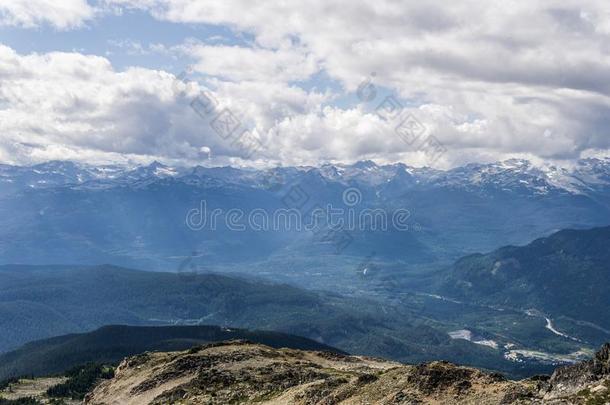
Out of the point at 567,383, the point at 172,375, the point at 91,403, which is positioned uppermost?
the point at 567,383

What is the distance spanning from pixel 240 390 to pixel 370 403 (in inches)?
1302

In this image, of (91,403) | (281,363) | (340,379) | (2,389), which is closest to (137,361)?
(91,403)

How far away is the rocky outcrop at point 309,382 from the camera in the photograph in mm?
61594

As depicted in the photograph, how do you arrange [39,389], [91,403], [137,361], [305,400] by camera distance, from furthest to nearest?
[39,389], [137,361], [91,403], [305,400]

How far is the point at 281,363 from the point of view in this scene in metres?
119

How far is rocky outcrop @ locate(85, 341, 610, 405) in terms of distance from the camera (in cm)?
6159

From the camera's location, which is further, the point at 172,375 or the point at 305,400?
the point at 172,375

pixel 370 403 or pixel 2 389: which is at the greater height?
pixel 370 403

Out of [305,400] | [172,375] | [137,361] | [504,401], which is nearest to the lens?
[504,401]

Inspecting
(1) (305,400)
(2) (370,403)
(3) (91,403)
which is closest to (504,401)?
(2) (370,403)

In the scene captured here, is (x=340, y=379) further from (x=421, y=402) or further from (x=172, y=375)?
(x=172, y=375)

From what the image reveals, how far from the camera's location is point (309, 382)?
10025 cm

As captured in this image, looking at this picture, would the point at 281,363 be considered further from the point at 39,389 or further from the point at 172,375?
the point at 39,389

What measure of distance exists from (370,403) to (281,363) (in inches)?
1741
